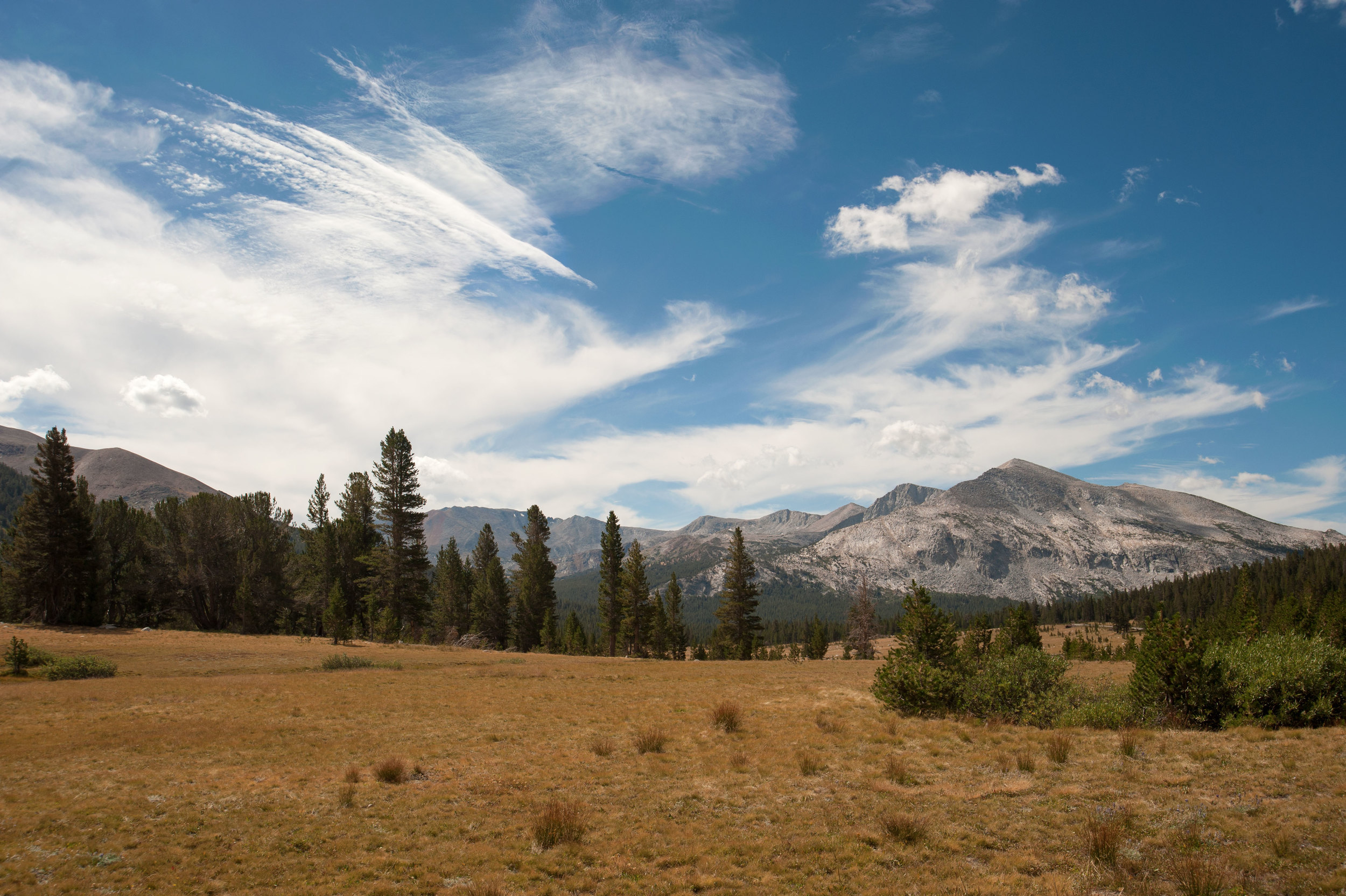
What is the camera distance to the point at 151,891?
929 centimetres

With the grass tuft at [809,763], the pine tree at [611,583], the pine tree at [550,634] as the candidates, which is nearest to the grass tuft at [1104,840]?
the grass tuft at [809,763]

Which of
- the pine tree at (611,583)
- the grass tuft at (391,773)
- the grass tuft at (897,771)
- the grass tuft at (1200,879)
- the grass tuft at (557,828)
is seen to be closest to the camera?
the grass tuft at (1200,879)

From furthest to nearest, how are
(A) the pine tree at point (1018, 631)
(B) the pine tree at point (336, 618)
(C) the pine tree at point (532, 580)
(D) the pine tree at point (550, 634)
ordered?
(D) the pine tree at point (550, 634) → (C) the pine tree at point (532, 580) → (B) the pine tree at point (336, 618) → (A) the pine tree at point (1018, 631)

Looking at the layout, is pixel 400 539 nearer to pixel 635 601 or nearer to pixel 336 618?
pixel 336 618

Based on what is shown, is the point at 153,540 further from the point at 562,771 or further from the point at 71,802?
the point at 562,771

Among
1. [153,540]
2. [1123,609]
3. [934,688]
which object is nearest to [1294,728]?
[934,688]

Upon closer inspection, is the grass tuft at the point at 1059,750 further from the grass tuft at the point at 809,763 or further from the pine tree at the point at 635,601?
the pine tree at the point at 635,601

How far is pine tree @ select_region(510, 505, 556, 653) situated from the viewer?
72750 millimetres

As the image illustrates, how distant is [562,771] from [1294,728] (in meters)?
23.2

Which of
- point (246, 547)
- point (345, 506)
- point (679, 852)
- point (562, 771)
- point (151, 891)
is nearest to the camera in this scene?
point (151, 891)

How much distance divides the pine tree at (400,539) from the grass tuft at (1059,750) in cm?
5522

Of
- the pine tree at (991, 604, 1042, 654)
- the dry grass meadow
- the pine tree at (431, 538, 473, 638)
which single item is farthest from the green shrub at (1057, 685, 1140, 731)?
the pine tree at (431, 538, 473, 638)

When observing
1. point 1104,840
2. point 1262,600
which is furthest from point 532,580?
point 1262,600

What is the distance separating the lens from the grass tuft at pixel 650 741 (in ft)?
59.5
